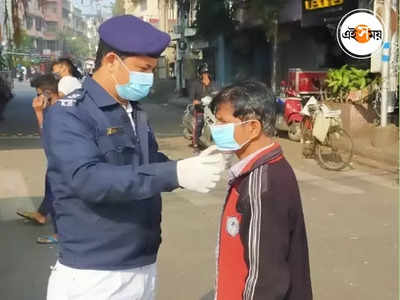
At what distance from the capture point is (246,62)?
899 inches

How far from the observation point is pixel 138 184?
6.27ft

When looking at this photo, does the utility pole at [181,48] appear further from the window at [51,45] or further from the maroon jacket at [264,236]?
the window at [51,45]

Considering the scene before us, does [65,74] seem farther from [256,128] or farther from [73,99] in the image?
[256,128]

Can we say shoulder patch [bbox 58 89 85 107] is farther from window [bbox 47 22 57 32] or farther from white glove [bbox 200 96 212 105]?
window [bbox 47 22 57 32]

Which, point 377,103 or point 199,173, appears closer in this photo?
point 199,173

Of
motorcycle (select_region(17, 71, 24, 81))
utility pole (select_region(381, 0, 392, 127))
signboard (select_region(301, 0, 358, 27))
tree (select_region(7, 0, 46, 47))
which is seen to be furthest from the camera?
motorcycle (select_region(17, 71, 24, 81))

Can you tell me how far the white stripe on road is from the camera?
24.9 feet

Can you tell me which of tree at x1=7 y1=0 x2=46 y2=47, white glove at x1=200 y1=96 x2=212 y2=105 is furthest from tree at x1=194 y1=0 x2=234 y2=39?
white glove at x1=200 y1=96 x2=212 y2=105

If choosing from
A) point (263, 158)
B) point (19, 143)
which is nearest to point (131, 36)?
point (263, 158)

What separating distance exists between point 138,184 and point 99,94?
412 mm

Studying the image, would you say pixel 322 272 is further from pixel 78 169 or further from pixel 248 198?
pixel 78 169

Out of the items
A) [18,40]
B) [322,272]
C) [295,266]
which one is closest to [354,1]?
[18,40]

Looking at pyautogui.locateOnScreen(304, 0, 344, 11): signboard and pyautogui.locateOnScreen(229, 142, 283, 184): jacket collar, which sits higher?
pyautogui.locateOnScreen(304, 0, 344, 11): signboard

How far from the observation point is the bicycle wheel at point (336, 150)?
908cm
